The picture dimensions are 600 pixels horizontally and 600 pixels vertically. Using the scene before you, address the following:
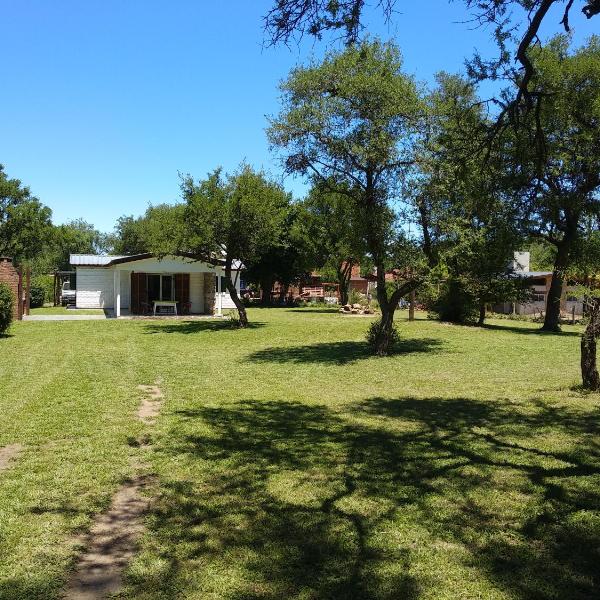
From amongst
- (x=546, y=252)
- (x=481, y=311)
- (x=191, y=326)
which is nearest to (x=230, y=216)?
(x=191, y=326)

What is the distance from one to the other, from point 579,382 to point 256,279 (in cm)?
3251

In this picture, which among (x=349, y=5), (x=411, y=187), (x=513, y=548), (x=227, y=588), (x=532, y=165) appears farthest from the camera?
(x=411, y=187)

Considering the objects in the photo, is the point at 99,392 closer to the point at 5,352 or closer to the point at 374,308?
the point at 5,352

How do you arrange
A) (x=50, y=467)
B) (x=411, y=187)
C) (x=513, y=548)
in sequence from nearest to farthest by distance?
(x=513, y=548), (x=50, y=467), (x=411, y=187)

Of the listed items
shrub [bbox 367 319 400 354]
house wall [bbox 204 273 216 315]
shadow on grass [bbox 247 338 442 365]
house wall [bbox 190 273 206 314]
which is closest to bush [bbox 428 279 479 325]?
shadow on grass [bbox 247 338 442 365]

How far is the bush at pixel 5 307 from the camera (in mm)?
17406

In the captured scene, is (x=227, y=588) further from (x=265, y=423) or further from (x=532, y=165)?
(x=532, y=165)

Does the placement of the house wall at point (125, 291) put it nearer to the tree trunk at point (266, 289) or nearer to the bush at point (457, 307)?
the tree trunk at point (266, 289)

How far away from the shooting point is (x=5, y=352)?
1411cm

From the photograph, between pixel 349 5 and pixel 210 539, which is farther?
pixel 349 5

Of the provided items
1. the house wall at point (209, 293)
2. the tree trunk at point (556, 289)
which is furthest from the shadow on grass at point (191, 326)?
the tree trunk at point (556, 289)

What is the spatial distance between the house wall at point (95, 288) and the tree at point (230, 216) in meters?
16.9

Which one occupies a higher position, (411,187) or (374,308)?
(411,187)

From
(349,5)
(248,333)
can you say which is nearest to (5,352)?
(248,333)
